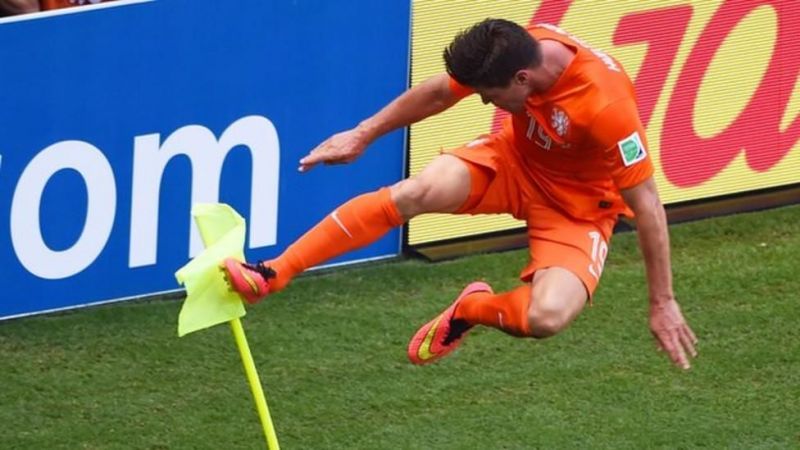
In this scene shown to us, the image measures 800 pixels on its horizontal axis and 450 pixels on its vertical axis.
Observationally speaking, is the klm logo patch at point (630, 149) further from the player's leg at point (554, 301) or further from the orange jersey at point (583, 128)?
the player's leg at point (554, 301)

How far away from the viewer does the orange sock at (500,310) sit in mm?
6797

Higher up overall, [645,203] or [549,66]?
[549,66]

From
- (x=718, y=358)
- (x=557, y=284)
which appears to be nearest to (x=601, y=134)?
(x=557, y=284)

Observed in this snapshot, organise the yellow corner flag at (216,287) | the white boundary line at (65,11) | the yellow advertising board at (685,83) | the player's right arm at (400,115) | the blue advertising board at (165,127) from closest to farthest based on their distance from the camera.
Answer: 1. the yellow corner flag at (216,287)
2. the player's right arm at (400,115)
3. the white boundary line at (65,11)
4. the blue advertising board at (165,127)
5. the yellow advertising board at (685,83)

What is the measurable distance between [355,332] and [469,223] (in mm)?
1126

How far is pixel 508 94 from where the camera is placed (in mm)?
6500

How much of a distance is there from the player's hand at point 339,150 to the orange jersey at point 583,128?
41 cm

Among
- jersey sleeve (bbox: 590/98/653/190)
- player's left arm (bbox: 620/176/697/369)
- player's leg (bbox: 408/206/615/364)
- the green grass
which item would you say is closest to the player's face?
jersey sleeve (bbox: 590/98/653/190)

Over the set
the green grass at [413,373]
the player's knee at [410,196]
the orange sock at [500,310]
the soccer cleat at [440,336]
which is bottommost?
the green grass at [413,373]

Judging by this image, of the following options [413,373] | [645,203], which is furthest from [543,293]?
[413,373]

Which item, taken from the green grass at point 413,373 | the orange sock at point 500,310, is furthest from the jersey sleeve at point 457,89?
the green grass at point 413,373

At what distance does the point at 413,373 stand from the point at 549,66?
197 centimetres

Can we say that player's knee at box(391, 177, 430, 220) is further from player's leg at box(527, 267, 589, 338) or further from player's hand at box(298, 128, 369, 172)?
player's leg at box(527, 267, 589, 338)

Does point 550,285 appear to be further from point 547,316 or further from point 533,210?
point 533,210
